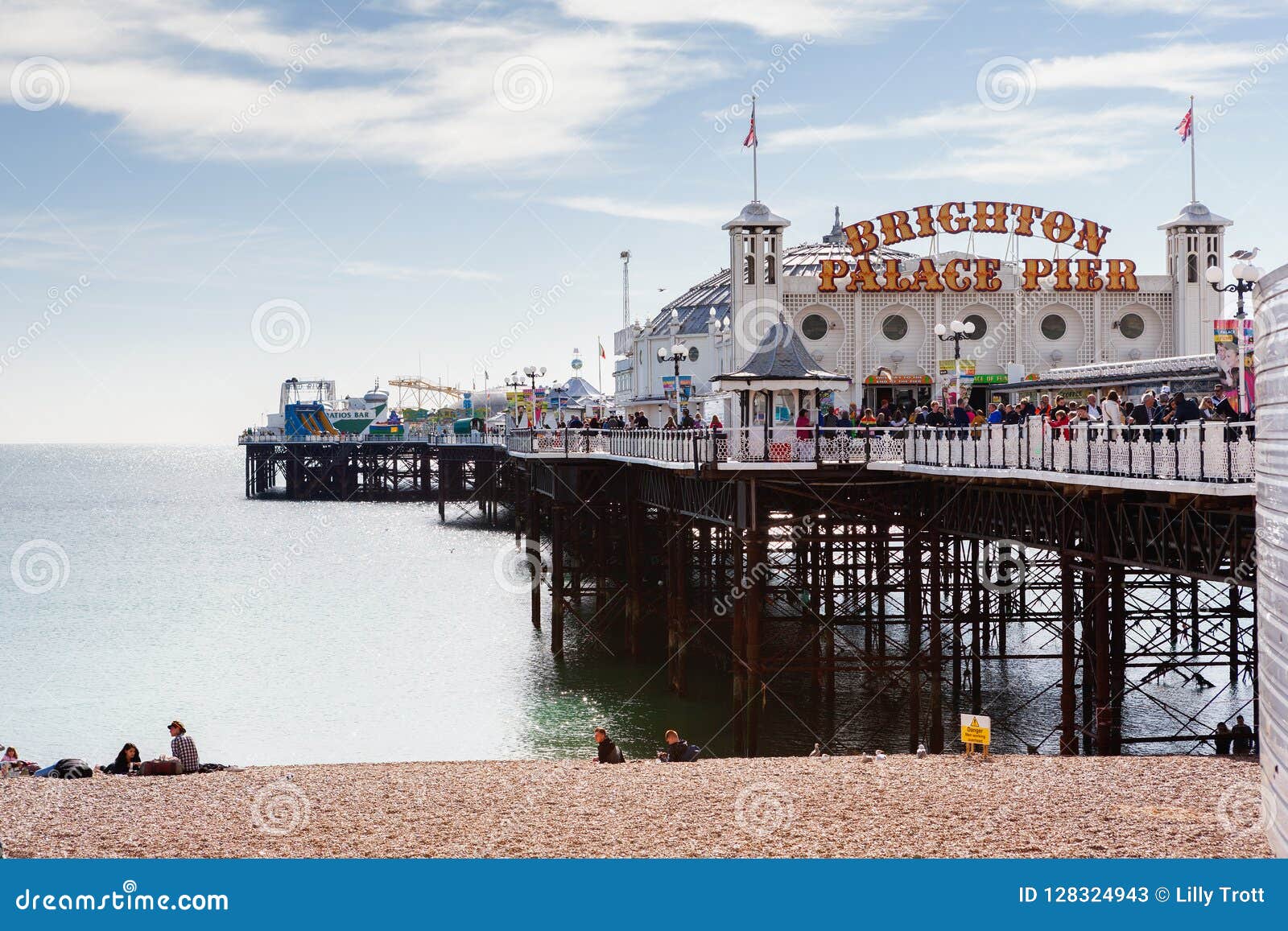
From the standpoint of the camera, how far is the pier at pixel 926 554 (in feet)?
57.5

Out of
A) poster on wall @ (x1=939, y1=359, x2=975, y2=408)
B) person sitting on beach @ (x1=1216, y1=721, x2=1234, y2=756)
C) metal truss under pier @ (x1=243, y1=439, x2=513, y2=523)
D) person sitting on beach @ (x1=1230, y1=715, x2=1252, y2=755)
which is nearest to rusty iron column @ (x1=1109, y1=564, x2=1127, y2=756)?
person sitting on beach @ (x1=1216, y1=721, x2=1234, y2=756)

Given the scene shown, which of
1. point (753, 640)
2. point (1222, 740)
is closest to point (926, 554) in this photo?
point (753, 640)

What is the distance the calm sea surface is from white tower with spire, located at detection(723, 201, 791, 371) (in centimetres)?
1086

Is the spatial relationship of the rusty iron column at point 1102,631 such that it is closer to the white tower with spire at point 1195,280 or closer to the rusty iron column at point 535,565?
the white tower with spire at point 1195,280

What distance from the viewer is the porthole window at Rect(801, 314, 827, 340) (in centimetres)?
4144

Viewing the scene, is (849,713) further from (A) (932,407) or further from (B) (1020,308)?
(B) (1020,308)

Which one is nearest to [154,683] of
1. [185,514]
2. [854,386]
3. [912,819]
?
[854,386]

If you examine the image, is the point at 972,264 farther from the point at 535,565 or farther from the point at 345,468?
the point at 345,468

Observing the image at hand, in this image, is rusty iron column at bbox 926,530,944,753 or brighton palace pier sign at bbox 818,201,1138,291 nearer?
rusty iron column at bbox 926,530,944,753

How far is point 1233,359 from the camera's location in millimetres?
19922

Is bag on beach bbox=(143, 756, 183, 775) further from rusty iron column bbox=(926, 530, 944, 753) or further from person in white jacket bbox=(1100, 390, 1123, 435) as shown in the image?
person in white jacket bbox=(1100, 390, 1123, 435)

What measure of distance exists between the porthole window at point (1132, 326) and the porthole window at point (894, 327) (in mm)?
6762

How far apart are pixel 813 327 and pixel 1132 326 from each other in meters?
9.91

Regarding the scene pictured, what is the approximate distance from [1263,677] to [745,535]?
15.7 meters
